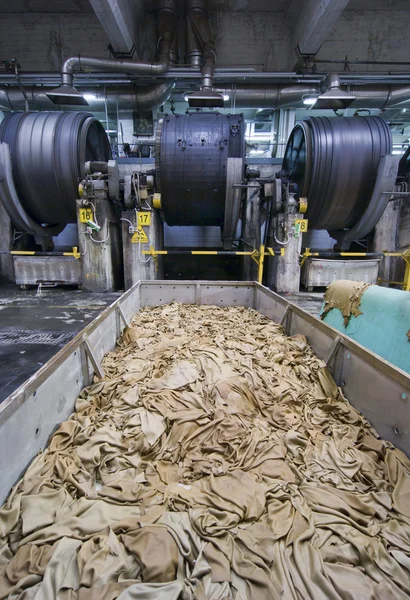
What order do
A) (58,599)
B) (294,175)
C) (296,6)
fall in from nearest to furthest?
(58,599), (294,175), (296,6)

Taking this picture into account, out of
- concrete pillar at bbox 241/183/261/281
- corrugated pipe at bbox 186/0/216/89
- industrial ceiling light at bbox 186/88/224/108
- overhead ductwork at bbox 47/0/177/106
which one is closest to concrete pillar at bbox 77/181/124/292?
overhead ductwork at bbox 47/0/177/106

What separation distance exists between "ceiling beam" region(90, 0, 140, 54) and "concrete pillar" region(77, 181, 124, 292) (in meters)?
3.03

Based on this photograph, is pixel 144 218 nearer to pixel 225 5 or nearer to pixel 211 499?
pixel 211 499

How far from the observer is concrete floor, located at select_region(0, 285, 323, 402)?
2.34 m

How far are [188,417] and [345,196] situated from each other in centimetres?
507

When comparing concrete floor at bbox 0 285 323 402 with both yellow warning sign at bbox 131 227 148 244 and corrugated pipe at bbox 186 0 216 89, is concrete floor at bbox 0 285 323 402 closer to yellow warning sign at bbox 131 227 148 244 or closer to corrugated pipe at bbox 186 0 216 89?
yellow warning sign at bbox 131 227 148 244

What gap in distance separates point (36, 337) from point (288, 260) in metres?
4.06

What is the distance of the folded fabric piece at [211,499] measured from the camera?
81cm

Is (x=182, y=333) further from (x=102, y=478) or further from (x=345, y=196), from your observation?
(x=345, y=196)

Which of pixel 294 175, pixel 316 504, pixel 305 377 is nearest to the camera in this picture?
pixel 316 504

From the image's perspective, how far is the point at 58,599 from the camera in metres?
0.75

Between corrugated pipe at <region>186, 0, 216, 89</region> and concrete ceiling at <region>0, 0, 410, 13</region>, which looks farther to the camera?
concrete ceiling at <region>0, 0, 410, 13</region>

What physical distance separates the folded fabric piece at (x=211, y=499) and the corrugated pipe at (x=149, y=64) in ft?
22.3

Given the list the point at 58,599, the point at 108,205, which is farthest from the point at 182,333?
the point at 108,205
